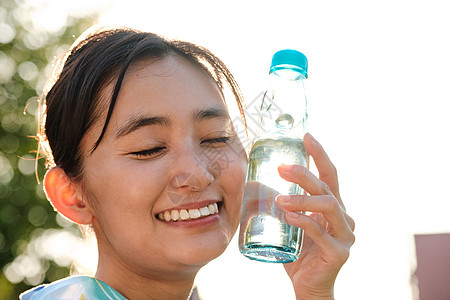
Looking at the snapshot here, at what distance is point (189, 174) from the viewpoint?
1.95 m

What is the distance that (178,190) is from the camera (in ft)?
6.45

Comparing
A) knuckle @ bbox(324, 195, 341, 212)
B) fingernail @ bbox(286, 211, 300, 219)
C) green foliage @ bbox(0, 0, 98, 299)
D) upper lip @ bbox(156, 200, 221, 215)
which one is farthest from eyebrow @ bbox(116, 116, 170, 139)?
green foliage @ bbox(0, 0, 98, 299)

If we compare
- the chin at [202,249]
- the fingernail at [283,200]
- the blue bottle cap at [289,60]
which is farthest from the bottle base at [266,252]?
the blue bottle cap at [289,60]

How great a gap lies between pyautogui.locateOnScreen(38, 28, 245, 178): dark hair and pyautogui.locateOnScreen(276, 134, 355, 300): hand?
64 cm

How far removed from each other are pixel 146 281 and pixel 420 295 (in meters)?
15.6

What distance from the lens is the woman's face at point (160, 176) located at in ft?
6.47

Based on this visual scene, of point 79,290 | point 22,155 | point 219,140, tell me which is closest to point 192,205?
point 219,140

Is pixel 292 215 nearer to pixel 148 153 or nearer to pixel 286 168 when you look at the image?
pixel 286 168

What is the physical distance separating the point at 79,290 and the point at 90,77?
0.89 m

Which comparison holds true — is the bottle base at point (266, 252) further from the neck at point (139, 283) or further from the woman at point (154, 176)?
the neck at point (139, 283)

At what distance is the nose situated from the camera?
6.40 feet

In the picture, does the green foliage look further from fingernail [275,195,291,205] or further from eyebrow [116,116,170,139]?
fingernail [275,195,291,205]

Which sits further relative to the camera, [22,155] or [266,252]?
[22,155]

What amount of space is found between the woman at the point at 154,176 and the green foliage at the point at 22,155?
13138 mm
